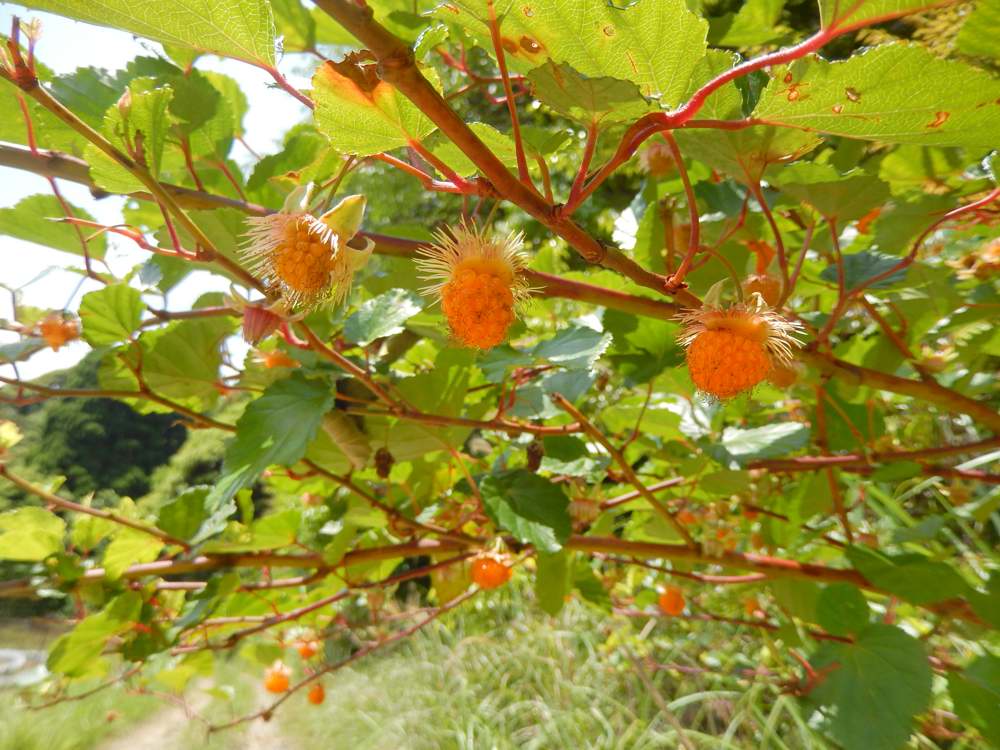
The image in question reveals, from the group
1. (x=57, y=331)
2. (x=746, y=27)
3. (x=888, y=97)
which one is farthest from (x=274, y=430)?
(x=746, y=27)

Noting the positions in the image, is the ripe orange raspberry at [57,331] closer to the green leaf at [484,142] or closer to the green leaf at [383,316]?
the green leaf at [383,316]

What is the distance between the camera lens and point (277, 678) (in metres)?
1.17

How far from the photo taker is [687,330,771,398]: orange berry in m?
0.38

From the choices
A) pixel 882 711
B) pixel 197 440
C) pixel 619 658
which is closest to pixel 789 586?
pixel 882 711

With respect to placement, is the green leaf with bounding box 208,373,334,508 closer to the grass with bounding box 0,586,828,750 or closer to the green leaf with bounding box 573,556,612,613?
the green leaf with bounding box 573,556,612,613

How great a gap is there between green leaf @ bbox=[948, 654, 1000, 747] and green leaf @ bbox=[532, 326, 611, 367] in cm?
50

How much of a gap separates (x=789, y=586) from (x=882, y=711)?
20cm

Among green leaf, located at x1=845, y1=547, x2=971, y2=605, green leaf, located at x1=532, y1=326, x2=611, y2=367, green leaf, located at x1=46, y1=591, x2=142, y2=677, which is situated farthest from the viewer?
green leaf, located at x1=46, y1=591, x2=142, y2=677

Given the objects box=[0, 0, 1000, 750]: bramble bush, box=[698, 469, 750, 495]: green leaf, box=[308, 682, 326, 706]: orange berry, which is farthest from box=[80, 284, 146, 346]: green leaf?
box=[308, 682, 326, 706]: orange berry

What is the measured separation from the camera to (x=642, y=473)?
96 centimetres

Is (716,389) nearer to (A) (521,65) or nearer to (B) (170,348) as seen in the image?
(A) (521,65)

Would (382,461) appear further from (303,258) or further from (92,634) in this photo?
(92,634)

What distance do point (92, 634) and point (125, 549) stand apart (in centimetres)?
11

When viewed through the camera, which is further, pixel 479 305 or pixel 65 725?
pixel 65 725
